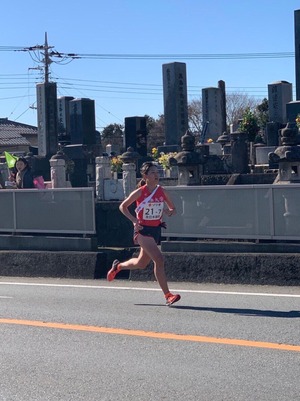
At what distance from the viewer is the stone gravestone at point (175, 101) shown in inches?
1457

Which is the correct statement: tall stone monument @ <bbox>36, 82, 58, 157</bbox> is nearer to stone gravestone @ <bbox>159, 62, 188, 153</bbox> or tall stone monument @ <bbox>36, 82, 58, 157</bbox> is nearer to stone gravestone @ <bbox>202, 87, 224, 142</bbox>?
stone gravestone @ <bbox>159, 62, 188, 153</bbox>

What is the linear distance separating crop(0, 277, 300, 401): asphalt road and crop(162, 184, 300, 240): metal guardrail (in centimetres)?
105

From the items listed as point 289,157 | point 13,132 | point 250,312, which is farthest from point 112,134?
point 250,312

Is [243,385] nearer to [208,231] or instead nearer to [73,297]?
[73,297]

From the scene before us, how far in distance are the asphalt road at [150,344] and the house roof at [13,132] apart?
55.1 m

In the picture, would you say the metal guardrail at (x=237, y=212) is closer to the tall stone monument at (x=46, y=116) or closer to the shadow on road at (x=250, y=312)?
the shadow on road at (x=250, y=312)

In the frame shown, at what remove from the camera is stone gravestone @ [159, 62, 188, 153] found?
37.0 meters

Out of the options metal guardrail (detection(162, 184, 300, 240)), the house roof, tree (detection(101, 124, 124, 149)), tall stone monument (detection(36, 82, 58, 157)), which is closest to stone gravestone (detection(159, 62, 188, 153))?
tall stone monument (detection(36, 82, 58, 157))

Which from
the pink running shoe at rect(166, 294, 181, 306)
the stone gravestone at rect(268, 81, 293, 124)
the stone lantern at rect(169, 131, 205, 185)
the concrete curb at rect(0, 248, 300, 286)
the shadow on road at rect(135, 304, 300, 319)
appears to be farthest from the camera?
the stone gravestone at rect(268, 81, 293, 124)

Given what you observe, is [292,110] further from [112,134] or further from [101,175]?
→ [112,134]

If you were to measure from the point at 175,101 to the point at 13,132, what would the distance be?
35.7 m

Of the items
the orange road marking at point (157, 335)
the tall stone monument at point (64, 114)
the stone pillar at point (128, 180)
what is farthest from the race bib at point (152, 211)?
the tall stone monument at point (64, 114)

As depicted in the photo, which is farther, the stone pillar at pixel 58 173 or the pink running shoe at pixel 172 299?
the stone pillar at pixel 58 173

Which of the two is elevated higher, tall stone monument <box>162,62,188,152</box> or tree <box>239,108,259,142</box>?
tall stone monument <box>162,62,188,152</box>
